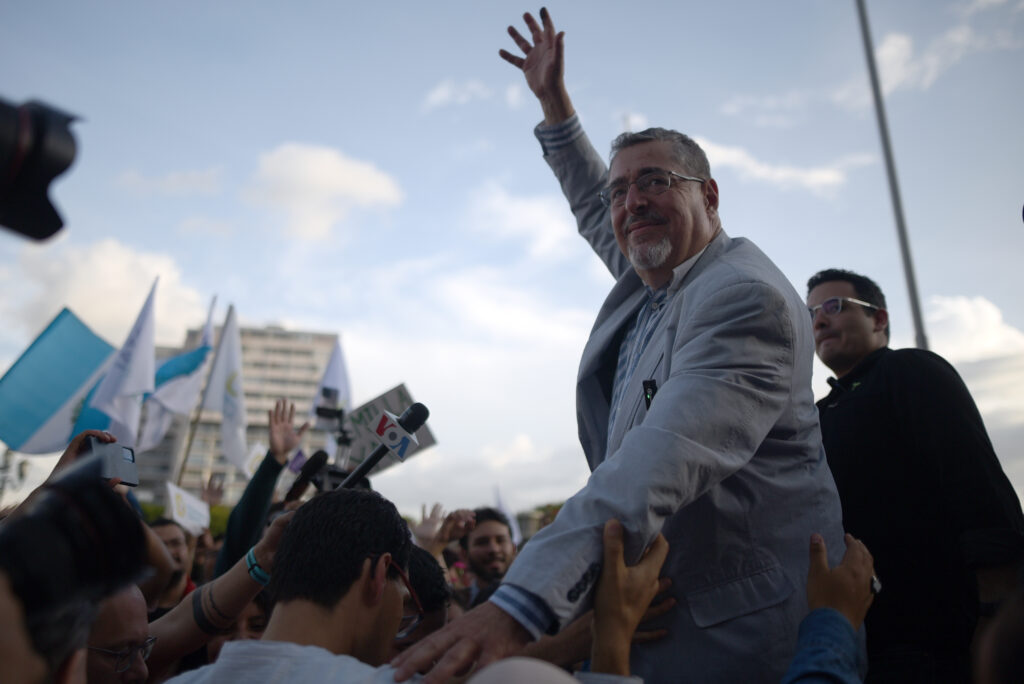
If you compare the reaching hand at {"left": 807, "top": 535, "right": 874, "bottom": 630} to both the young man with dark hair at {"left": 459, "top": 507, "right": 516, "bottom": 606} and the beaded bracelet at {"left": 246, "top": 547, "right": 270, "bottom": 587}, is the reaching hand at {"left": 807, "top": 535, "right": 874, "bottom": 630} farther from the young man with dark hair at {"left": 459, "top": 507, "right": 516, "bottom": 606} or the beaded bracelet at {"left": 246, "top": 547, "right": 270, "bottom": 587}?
the young man with dark hair at {"left": 459, "top": 507, "right": 516, "bottom": 606}

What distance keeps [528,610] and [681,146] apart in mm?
1892

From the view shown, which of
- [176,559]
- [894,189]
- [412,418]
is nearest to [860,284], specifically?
[412,418]

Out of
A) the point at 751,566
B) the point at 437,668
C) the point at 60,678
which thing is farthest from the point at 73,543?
the point at 751,566

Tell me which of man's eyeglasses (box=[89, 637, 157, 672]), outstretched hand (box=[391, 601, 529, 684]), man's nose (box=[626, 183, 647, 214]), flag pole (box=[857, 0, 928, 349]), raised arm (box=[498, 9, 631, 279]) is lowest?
man's eyeglasses (box=[89, 637, 157, 672])

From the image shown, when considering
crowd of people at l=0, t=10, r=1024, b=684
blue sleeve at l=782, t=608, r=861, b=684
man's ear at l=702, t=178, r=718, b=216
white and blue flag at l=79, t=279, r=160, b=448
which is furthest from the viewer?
white and blue flag at l=79, t=279, r=160, b=448

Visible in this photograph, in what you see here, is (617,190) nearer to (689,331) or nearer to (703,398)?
(689,331)

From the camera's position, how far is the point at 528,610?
165 cm

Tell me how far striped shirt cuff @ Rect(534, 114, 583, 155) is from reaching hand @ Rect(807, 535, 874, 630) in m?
2.32

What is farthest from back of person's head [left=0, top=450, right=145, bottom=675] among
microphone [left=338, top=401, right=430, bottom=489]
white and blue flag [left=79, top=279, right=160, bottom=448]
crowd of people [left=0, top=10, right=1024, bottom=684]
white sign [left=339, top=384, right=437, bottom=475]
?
white and blue flag [left=79, top=279, right=160, bottom=448]

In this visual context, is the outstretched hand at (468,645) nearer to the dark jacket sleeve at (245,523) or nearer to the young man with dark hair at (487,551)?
the dark jacket sleeve at (245,523)

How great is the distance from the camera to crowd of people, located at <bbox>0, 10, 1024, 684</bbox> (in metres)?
1.32

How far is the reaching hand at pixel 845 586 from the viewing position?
70.9 inches

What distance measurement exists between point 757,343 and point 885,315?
215 centimetres

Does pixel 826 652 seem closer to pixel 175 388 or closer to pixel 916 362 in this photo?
pixel 916 362
